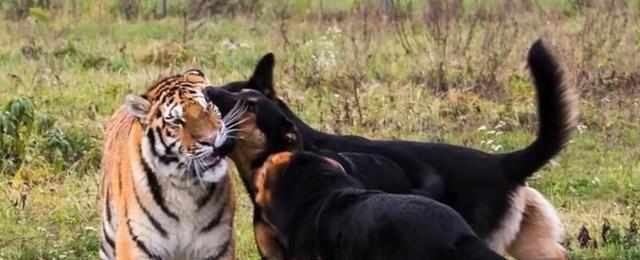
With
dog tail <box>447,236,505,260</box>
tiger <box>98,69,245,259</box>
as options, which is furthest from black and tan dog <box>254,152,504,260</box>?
tiger <box>98,69,245,259</box>

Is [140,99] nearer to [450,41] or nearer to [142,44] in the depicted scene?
[450,41]

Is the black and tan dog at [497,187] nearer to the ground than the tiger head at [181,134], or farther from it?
nearer to the ground

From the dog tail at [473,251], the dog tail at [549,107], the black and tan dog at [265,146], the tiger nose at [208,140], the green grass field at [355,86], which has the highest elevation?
the dog tail at [549,107]

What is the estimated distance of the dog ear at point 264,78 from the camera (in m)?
6.99

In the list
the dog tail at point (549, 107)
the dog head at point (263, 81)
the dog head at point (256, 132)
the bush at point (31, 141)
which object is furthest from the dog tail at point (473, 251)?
the bush at point (31, 141)

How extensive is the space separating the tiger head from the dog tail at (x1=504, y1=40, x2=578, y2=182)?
4.67 ft

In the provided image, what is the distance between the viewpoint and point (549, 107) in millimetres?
5965

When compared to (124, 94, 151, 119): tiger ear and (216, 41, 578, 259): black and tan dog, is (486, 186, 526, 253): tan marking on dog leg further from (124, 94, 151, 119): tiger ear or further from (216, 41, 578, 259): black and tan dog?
(124, 94, 151, 119): tiger ear

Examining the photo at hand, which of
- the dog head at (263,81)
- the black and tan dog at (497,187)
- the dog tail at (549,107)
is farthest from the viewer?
the dog head at (263,81)

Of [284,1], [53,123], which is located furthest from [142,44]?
[53,123]

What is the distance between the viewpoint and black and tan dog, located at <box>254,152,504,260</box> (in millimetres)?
5059

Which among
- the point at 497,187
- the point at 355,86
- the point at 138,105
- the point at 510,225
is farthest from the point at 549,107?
the point at 355,86

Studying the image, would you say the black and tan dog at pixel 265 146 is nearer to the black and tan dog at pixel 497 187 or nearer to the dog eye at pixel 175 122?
the black and tan dog at pixel 497 187

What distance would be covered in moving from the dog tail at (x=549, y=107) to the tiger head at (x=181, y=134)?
1424 millimetres
